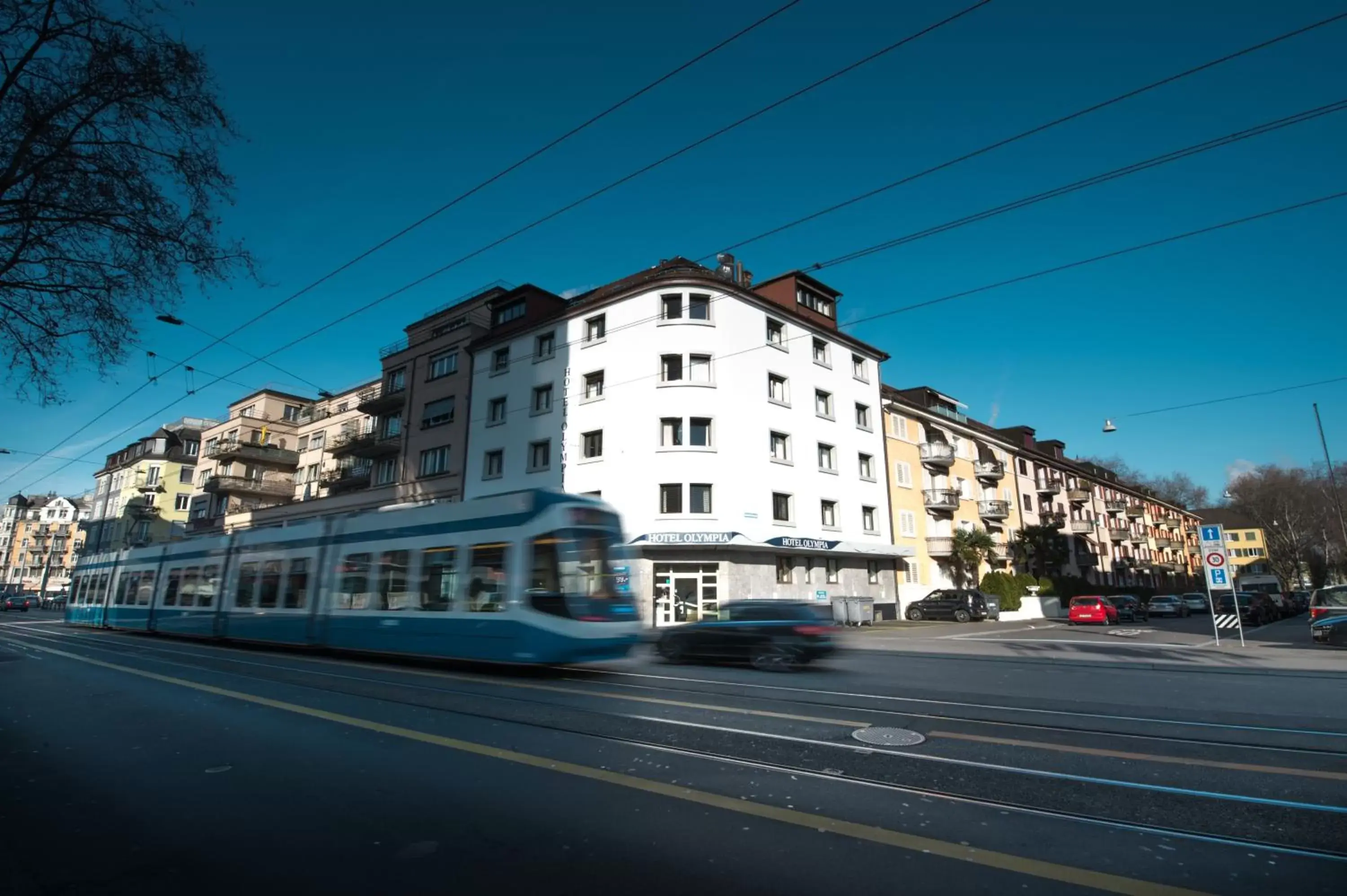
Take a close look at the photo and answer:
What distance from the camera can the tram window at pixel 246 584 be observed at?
17344 millimetres

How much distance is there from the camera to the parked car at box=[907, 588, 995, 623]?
34.3 meters

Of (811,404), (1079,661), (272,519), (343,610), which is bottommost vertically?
(1079,661)

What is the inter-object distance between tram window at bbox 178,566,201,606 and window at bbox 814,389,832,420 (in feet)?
84.8

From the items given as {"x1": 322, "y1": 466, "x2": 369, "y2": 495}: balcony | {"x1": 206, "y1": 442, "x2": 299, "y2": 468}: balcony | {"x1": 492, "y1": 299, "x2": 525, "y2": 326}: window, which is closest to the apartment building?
{"x1": 206, "y1": 442, "x2": 299, "y2": 468}: balcony

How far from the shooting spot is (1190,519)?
93.1m

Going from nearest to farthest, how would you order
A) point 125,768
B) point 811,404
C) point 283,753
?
point 125,768 → point 283,753 → point 811,404

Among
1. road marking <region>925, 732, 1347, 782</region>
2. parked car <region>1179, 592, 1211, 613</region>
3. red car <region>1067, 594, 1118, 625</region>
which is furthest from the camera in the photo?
parked car <region>1179, 592, 1211, 613</region>

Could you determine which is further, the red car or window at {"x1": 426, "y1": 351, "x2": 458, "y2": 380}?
window at {"x1": 426, "y1": 351, "x2": 458, "y2": 380}

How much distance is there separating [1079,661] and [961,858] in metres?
13.9

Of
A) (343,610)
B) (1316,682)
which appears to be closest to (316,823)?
(343,610)

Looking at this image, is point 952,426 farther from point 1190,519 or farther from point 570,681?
point 1190,519

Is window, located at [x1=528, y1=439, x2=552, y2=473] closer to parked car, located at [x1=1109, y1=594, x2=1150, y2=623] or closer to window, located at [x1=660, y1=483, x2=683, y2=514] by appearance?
window, located at [x1=660, y1=483, x2=683, y2=514]

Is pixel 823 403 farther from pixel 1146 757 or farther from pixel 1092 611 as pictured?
pixel 1146 757

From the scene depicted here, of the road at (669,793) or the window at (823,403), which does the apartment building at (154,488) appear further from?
the road at (669,793)
